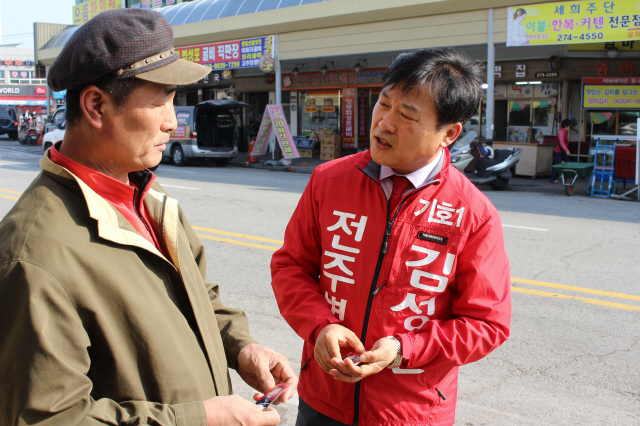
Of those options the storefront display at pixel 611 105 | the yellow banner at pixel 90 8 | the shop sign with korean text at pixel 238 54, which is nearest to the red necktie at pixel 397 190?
the storefront display at pixel 611 105

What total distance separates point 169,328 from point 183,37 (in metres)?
22.1

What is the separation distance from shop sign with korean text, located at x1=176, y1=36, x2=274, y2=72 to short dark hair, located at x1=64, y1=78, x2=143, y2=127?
18.1m

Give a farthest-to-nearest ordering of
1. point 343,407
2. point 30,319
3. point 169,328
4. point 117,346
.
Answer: point 343,407 → point 169,328 → point 117,346 → point 30,319

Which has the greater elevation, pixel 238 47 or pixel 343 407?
pixel 238 47

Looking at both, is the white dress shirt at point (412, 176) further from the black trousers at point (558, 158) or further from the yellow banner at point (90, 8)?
the yellow banner at point (90, 8)

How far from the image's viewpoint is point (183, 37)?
21.8m

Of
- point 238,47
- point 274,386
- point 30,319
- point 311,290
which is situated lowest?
point 274,386

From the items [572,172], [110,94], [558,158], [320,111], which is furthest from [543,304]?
[320,111]

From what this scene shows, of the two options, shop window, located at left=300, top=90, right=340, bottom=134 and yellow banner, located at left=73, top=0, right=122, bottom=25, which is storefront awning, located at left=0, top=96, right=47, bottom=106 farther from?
shop window, located at left=300, top=90, right=340, bottom=134

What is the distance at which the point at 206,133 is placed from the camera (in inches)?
805

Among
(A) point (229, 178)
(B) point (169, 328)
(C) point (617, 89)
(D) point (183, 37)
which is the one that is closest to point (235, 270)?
(B) point (169, 328)

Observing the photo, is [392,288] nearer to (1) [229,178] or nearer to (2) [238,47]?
(1) [229,178]

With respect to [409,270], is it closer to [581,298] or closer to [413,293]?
[413,293]

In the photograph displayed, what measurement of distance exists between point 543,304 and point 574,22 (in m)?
9.99
